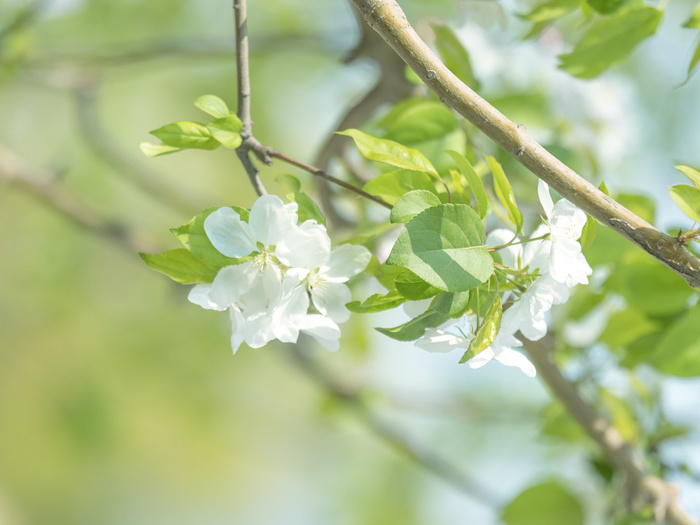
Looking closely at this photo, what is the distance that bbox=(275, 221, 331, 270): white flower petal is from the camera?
0.24 metres

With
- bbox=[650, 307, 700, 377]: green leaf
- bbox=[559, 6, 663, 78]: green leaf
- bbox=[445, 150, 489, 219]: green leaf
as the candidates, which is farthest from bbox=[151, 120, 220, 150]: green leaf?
bbox=[650, 307, 700, 377]: green leaf

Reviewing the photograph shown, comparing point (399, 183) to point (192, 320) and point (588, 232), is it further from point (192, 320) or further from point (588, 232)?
point (192, 320)

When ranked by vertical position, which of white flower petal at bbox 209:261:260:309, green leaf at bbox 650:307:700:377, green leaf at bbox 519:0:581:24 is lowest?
green leaf at bbox 650:307:700:377

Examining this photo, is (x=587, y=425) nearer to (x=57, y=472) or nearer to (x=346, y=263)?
(x=346, y=263)

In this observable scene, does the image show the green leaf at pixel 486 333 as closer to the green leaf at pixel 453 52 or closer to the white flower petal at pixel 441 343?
the white flower petal at pixel 441 343

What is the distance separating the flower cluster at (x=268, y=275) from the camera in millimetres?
236

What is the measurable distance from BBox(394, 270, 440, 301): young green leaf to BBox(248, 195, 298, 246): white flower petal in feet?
0.16

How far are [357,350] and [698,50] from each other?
2.17ft

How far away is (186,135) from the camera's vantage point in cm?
26

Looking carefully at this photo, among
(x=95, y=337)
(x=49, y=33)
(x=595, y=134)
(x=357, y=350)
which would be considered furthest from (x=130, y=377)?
(x=595, y=134)

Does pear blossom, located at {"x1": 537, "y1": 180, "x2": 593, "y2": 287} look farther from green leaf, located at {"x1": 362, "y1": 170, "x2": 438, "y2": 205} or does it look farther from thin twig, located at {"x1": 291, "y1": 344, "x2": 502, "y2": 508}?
thin twig, located at {"x1": 291, "y1": 344, "x2": 502, "y2": 508}

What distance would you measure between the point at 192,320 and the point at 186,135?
1662 millimetres

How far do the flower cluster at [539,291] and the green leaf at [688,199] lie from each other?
0.04m

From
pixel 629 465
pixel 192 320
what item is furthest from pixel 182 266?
pixel 192 320
